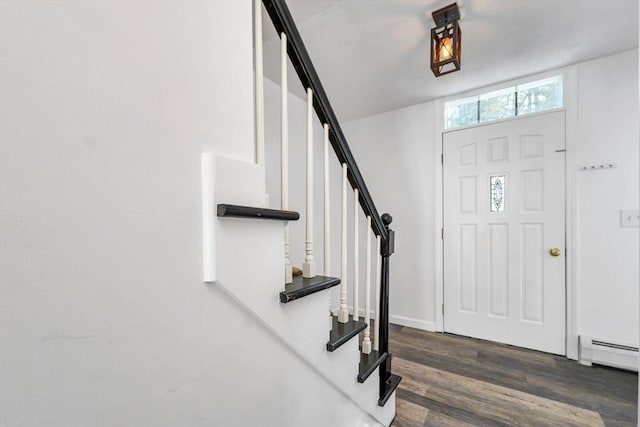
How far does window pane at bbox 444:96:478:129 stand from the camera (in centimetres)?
260

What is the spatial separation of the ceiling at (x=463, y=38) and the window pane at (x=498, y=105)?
140 mm

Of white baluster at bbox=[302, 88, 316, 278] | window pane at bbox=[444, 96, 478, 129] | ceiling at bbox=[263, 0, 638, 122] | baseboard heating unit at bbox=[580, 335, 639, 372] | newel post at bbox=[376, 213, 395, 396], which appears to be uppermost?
ceiling at bbox=[263, 0, 638, 122]

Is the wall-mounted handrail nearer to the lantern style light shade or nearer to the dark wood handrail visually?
the dark wood handrail

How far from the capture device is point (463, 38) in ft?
6.19

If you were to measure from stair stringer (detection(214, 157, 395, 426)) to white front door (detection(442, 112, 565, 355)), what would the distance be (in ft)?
6.83

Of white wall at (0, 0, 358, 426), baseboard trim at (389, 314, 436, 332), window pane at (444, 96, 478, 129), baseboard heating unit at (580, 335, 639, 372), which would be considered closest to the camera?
white wall at (0, 0, 358, 426)

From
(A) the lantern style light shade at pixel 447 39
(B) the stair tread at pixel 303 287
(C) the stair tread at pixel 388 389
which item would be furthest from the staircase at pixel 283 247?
(A) the lantern style light shade at pixel 447 39

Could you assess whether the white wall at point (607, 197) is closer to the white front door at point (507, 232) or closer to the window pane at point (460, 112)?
the white front door at point (507, 232)

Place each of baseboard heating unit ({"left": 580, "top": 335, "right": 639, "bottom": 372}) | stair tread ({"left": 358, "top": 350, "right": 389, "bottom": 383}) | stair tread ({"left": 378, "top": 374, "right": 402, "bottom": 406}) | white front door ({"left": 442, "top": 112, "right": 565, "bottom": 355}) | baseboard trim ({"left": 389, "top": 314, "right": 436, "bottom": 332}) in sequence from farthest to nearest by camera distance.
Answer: baseboard trim ({"left": 389, "top": 314, "right": 436, "bottom": 332}), white front door ({"left": 442, "top": 112, "right": 565, "bottom": 355}), baseboard heating unit ({"left": 580, "top": 335, "right": 639, "bottom": 372}), stair tread ({"left": 378, "top": 374, "right": 402, "bottom": 406}), stair tread ({"left": 358, "top": 350, "right": 389, "bottom": 383})

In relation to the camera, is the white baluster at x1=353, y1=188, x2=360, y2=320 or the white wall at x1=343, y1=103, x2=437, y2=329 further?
the white wall at x1=343, y1=103, x2=437, y2=329

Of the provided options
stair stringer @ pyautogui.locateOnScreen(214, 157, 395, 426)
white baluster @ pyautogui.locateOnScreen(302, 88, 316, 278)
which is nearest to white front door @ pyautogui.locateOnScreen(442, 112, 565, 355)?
stair stringer @ pyautogui.locateOnScreen(214, 157, 395, 426)

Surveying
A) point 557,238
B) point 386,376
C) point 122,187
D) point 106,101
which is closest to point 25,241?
point 122,187

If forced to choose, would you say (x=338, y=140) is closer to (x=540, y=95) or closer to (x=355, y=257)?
(x=355, y=257)

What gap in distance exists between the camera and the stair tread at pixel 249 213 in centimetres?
61
